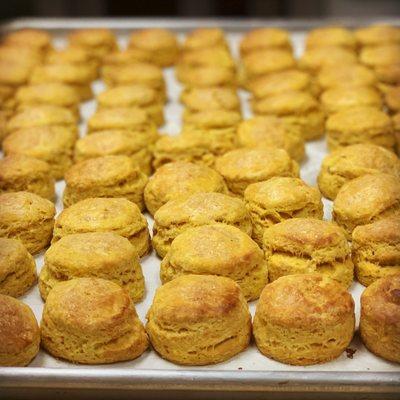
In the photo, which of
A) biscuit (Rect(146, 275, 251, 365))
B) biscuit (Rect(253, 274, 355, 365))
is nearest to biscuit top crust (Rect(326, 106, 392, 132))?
biscuit (Rect(253, 274, 355, 365))

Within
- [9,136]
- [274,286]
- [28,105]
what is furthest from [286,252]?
[28,105]

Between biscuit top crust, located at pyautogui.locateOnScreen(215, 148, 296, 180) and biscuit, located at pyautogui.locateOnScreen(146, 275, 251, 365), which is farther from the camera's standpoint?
biscuit top crust, located at pyautogui.locateOnScreen(215, 148, 296, 180)

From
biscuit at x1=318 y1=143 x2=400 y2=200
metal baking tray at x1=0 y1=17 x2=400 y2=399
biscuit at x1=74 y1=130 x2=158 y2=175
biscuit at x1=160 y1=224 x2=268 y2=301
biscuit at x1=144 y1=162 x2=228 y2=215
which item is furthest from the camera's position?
biscuit at x1=74 y1=130 x2=158 y2=175

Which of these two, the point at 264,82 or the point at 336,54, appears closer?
the point at 264,82

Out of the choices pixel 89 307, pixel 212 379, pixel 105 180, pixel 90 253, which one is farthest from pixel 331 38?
pixel 212 379

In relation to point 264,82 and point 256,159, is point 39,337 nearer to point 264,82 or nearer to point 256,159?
point 256,159

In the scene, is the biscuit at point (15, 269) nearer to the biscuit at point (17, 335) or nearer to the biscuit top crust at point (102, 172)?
the biscuit at point (17, 335)

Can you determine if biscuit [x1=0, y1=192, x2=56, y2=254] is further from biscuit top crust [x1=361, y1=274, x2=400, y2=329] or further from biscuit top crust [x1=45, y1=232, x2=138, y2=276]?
biscuit top crust [x1=361, y1=274, x2=400, y2=329]
